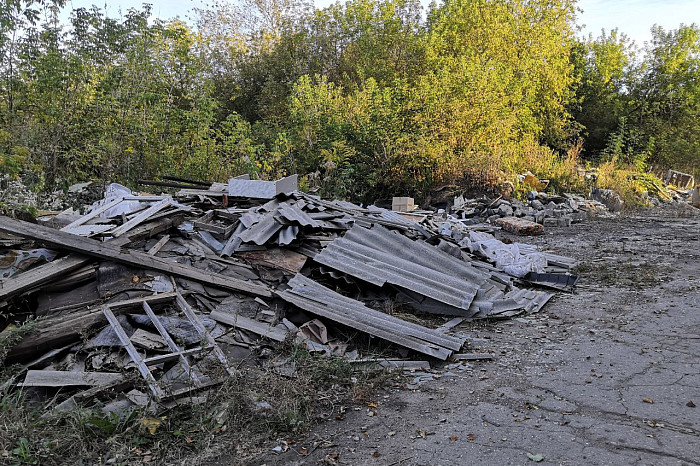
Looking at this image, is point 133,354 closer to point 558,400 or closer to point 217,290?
point 217,290

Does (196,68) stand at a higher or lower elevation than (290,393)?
higher

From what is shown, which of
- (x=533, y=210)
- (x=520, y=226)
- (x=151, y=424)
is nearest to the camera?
(x=151, y=424)

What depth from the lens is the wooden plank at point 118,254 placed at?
4441 millimetres

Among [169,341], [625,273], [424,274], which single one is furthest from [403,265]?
[625,273]

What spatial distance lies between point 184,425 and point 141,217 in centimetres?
303

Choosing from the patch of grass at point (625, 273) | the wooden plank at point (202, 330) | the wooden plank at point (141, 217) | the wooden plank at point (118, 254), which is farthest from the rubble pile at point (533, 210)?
the wooden plank at point (202, 330)

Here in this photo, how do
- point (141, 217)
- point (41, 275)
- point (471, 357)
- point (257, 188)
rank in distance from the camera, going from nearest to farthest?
point (41, 275) < point (471, 357) < point (141, 217) < point (257, 188)

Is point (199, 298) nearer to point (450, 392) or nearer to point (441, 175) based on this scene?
point (450, 392)

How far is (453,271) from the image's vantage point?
638cm

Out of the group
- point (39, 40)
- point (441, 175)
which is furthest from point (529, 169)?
point (39, 40)

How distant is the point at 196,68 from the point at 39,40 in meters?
2.98

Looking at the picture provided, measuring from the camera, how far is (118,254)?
4656 millimetres

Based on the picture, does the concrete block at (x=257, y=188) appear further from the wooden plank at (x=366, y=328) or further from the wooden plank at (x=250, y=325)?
the wooden plank at (x=250, y=325)

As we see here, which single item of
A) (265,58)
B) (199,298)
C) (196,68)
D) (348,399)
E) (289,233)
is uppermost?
(265,58)
